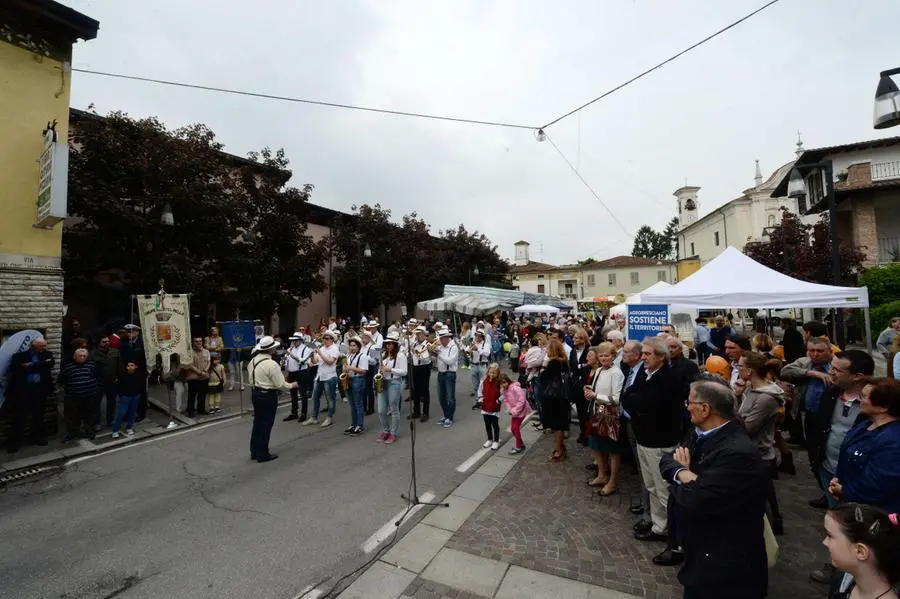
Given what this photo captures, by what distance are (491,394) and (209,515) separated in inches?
162

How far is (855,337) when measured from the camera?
1848 centimetres

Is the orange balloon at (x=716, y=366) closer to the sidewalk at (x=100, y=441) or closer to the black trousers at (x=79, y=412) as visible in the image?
the sidewalk at (x=100, y=441)

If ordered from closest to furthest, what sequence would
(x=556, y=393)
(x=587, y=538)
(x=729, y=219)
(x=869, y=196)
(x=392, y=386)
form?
(x=587, y=538) < (x=556, y=393) < (x=392, y=386) < (x=869, y=196) < (x=729, y=219)

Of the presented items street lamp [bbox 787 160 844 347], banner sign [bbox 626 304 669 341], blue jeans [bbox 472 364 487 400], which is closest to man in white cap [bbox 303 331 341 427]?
blue jeans [bbox 472 364 487 400]

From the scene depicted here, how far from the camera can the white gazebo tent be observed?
277 inches

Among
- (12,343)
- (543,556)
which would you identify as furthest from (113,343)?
(543,556)

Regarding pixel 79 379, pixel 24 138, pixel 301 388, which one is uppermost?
pixel 24 138

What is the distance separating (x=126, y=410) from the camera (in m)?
8.16

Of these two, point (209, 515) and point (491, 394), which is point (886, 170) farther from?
point (209, 515)

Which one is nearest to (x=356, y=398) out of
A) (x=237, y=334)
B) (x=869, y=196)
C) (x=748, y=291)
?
(x=237, y=334)

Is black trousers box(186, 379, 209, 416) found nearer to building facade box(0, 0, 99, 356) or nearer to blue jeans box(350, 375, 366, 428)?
building facade box(0, 0, 99, 356)

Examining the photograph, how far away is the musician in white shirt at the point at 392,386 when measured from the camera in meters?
7.34

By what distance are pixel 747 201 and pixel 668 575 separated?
45.1m

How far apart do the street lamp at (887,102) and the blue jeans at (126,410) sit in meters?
12.6
